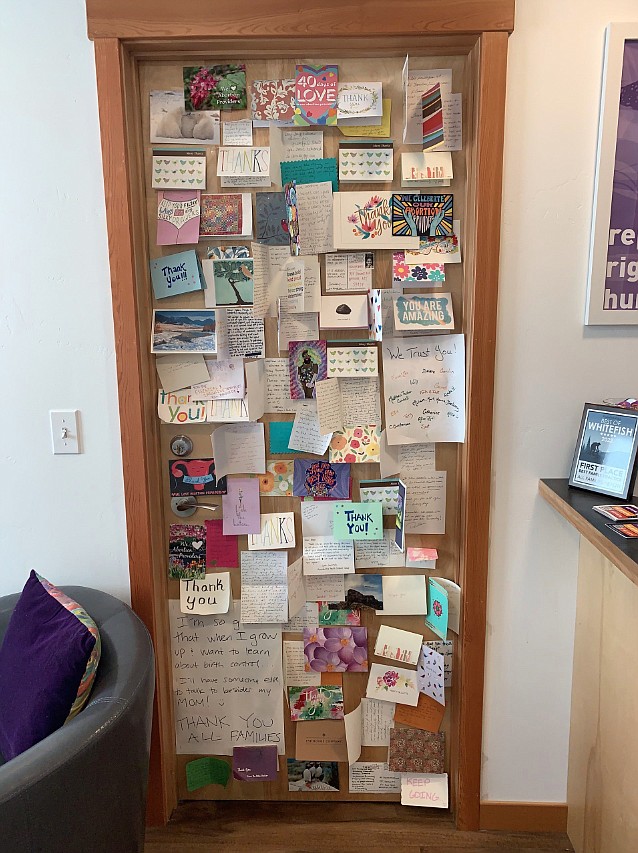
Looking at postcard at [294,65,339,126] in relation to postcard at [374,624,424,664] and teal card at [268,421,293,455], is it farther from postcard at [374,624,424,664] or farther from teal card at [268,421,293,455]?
postcard at [374,624,424,664]

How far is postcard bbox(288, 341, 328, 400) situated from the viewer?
1.67 metres

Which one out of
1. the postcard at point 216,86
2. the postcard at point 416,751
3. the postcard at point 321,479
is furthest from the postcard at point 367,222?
the postcard at point 416,751

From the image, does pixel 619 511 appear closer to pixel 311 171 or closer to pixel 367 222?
pixel 367 222

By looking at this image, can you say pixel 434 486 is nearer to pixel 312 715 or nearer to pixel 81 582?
pixel 312 715

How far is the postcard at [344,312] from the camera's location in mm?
1644

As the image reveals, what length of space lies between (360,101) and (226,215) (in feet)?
1.42

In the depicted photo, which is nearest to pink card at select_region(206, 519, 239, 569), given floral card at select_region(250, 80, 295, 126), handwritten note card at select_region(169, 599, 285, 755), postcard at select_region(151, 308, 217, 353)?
handwritten note card at select_region(169, 599, 285, 755)

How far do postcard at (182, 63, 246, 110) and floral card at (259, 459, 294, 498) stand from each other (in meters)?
0.92

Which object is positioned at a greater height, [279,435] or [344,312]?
[344,312]

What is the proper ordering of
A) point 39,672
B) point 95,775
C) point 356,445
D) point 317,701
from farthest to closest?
point 317,701
point 356,445
point 39,672
point 95,775

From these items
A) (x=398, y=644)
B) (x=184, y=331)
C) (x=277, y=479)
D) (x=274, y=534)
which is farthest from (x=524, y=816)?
(x=184, y=331)

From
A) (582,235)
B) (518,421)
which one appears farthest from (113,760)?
(582,235)

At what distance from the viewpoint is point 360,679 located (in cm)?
180

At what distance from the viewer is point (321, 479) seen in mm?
1715
